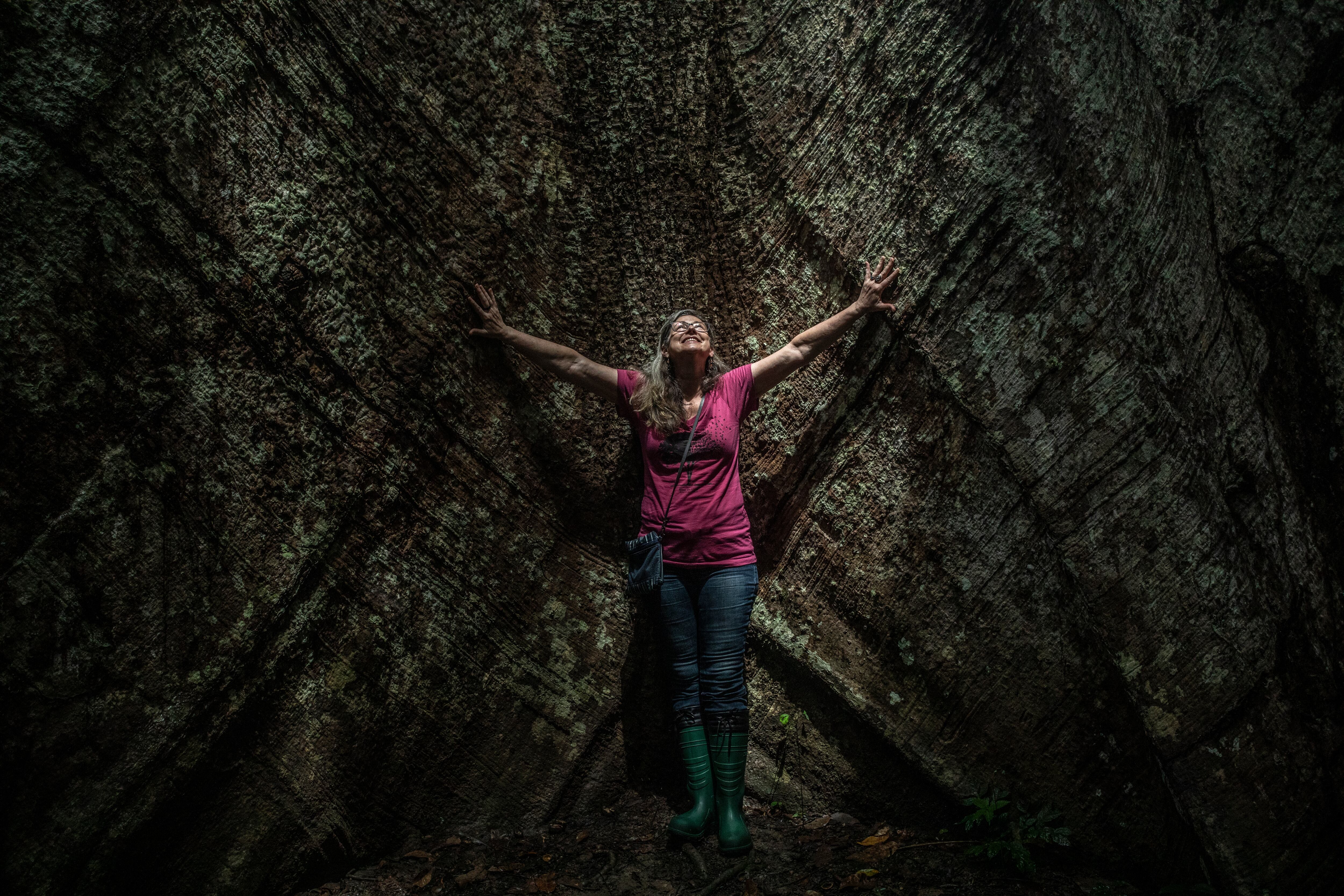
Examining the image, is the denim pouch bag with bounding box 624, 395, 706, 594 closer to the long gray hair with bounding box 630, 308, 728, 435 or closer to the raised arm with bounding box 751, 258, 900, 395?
the long gray hair with bounding box 630, 308, 728, 435

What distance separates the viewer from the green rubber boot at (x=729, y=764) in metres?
2.86

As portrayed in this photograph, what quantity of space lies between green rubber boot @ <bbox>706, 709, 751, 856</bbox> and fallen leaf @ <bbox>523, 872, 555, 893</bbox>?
2.05ft

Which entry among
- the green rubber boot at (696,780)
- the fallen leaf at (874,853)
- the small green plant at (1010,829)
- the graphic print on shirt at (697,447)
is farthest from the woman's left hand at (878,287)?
the fallen leaf at (874,853)

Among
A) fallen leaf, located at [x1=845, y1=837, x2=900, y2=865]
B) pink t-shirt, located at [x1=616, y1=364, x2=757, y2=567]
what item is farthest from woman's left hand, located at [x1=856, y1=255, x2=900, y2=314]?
fallen leaf, located at [x1=845, y1=837, x2=900, y2=865]

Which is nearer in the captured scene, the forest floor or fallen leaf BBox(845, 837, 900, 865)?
the forest floor

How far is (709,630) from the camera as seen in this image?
2883 mm

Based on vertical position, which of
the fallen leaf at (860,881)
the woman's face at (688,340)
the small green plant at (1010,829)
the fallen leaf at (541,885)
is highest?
the woman's face at (688,340)

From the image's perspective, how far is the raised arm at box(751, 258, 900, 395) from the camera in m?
2.75

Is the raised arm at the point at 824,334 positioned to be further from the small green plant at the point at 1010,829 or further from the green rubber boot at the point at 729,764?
the small green plant at the point at 1010,829

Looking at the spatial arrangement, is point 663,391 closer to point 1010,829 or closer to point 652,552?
point 652,552

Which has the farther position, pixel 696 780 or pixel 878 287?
pixel 696 780

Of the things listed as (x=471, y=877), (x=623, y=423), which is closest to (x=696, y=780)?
(x=471, y=877)

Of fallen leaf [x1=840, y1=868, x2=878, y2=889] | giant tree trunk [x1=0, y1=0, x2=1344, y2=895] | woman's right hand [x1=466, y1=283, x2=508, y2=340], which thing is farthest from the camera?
woman's right hand [x1=466, y1=283, x2=508, y2=340]

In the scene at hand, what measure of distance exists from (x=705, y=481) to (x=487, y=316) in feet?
3.27
